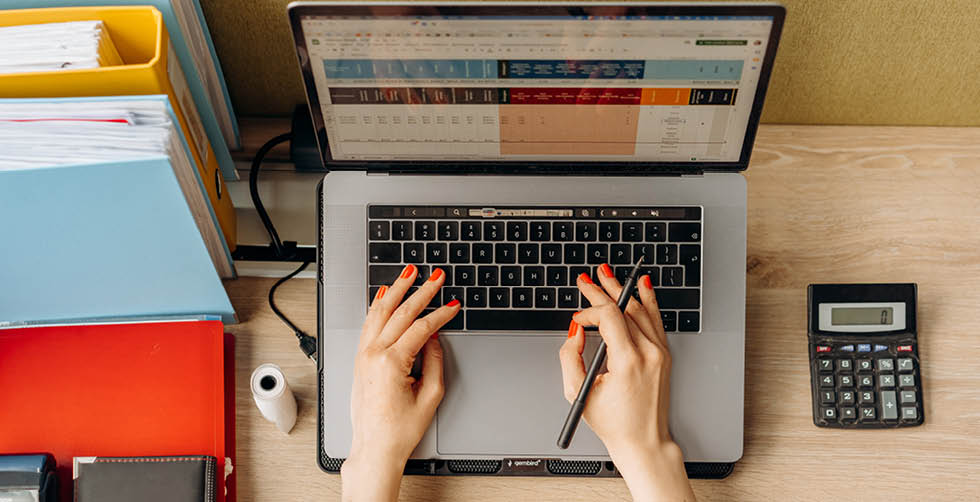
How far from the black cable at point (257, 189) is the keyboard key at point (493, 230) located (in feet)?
0.86

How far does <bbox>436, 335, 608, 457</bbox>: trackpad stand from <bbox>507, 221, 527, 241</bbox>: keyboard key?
0.36 feet

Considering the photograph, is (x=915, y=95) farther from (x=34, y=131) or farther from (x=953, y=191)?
(x=34, y=131)

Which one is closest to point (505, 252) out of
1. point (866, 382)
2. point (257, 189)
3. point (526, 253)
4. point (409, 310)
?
point (526, 253)

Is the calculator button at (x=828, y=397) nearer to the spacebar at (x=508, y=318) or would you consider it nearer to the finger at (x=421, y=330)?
the spacebar at (x=508, y=318)

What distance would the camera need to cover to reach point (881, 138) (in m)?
0.91

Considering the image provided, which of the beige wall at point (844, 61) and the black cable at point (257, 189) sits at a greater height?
the beige wall at point (844, 61)

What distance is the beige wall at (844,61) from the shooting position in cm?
73

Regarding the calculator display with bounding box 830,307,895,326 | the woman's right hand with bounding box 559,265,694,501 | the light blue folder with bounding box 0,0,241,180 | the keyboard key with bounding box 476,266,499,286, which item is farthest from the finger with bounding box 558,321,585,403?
the light blue folder with bounding box 0,0,241,180

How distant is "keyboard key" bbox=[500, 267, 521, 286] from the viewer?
0.77 meters

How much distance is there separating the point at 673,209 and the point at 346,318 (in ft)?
1.27

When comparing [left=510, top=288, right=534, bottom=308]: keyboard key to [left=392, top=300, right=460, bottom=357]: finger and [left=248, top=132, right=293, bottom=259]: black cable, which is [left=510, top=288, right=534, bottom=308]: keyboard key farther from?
[left=248, top=132, right=293, bottom=259]: black cable

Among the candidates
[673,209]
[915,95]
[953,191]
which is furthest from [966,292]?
[673,209]

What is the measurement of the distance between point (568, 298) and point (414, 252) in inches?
7.1

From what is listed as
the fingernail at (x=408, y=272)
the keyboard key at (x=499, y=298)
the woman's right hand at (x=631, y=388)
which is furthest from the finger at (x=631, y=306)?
the fingernail at (x=408, y=272)
